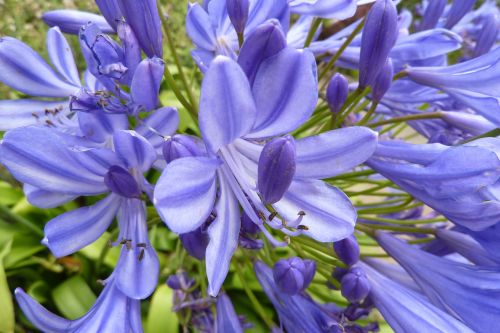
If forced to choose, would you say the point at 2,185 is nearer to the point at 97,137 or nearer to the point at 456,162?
the point at 97,137

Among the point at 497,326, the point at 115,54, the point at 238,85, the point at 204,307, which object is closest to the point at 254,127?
the point at 238,85

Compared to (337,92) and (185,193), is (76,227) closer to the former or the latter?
(185,193)

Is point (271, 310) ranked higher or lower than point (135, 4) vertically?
lower

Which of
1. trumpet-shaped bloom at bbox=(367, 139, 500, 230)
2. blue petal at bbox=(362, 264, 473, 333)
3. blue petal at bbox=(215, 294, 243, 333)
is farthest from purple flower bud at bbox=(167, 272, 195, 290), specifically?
trumpet-shaped bloom at bbox=(367, 139, 500, 230)

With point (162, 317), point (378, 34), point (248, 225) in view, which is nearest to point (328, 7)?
point (378, 34)

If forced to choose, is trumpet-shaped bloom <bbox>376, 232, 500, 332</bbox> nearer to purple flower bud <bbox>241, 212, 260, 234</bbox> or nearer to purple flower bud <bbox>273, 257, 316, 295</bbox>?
purple flower bud <bbox>273, 257, 316, 295</bbox>

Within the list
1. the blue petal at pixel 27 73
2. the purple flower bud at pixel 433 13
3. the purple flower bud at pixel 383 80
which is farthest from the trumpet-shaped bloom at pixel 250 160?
the purple flower bud at pixel 433 13
